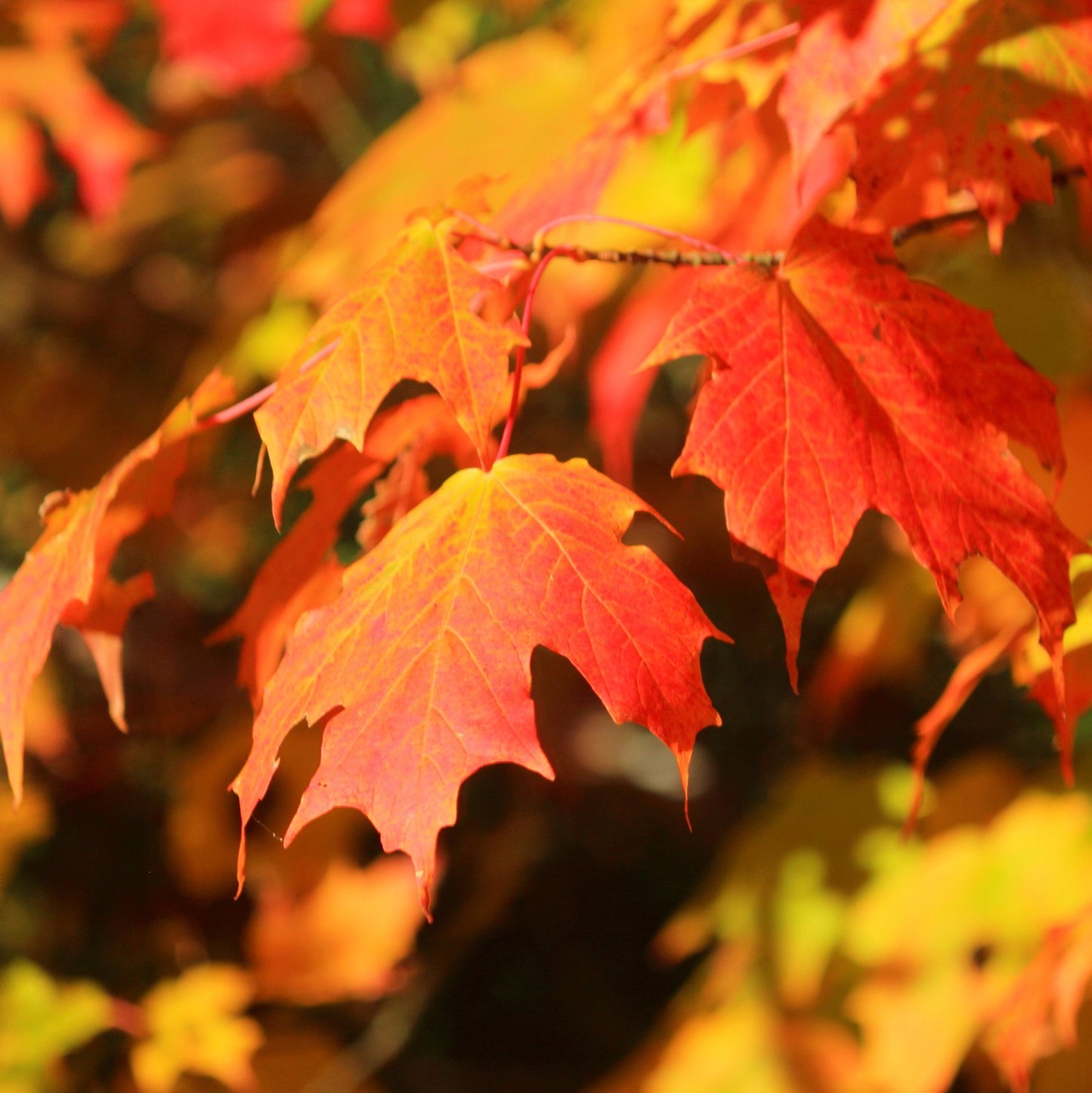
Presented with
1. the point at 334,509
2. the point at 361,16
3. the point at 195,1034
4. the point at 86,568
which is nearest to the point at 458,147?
the point at 361,16

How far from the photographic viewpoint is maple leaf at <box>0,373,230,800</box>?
1.88ft

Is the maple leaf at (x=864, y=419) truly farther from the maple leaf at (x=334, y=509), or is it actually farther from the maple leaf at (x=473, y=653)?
the maple leaf at (x=334, y=509)

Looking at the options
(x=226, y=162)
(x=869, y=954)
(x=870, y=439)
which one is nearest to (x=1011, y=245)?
(x=869, y=954)

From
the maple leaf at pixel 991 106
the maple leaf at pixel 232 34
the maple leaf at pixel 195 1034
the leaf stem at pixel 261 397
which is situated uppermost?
Answer: the maple leaf at pixel 232 34

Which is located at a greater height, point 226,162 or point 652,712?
point 226,162

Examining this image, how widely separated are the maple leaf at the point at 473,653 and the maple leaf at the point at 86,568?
137 mm

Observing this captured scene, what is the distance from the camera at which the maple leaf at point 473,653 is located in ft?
1.60

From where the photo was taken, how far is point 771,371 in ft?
1.74

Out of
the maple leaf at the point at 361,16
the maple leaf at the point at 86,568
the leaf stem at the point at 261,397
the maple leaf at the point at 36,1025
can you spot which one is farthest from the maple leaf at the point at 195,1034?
the maple leaf at the point at 361,16

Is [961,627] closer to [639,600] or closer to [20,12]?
[639,600]

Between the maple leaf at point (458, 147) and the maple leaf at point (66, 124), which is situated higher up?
the maple leaf at point (66, 124)

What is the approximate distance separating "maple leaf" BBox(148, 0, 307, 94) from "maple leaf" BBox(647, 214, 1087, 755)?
1.30m

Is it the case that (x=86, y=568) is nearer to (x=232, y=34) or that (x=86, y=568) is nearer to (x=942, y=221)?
(x=942, y=221)

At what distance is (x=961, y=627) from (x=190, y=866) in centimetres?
119
